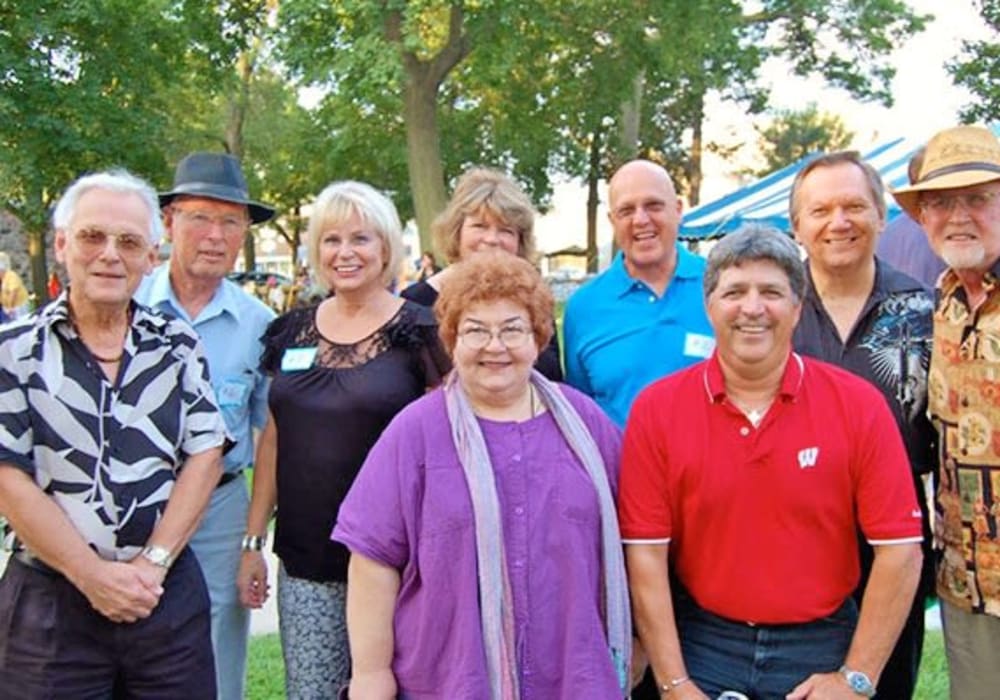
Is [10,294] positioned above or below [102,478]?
above

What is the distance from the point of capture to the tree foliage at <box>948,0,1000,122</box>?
17.2m

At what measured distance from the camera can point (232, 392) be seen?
364 cm

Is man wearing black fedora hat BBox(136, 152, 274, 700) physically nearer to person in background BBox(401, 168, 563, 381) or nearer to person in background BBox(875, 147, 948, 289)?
person in background BBox(401, 168, 563, 381)

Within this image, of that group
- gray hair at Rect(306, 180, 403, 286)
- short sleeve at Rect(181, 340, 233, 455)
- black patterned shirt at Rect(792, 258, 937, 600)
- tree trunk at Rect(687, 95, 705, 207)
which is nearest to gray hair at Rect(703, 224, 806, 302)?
black patterned shirt at Rect(792, 258, 937, 600)

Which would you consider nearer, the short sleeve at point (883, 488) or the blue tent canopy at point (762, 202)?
the short sleeve at point (883, 488)

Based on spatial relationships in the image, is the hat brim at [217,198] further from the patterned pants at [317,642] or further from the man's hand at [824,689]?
the man's hand at [824,689]

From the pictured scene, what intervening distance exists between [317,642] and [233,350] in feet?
3.80

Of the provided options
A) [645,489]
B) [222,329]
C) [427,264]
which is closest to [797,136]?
[427,264]

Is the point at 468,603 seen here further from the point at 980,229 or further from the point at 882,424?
the point at 980,229

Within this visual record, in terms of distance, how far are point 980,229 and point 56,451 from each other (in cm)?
284

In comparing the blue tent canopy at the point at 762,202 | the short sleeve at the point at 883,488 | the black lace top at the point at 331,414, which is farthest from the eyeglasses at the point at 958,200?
the blue tent canopy at the point at 762,202

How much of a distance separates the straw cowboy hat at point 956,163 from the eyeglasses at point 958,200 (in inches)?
2.0

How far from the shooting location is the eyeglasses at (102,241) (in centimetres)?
286

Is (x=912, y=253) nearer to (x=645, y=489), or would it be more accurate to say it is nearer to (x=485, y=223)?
(x=485, y=223)
